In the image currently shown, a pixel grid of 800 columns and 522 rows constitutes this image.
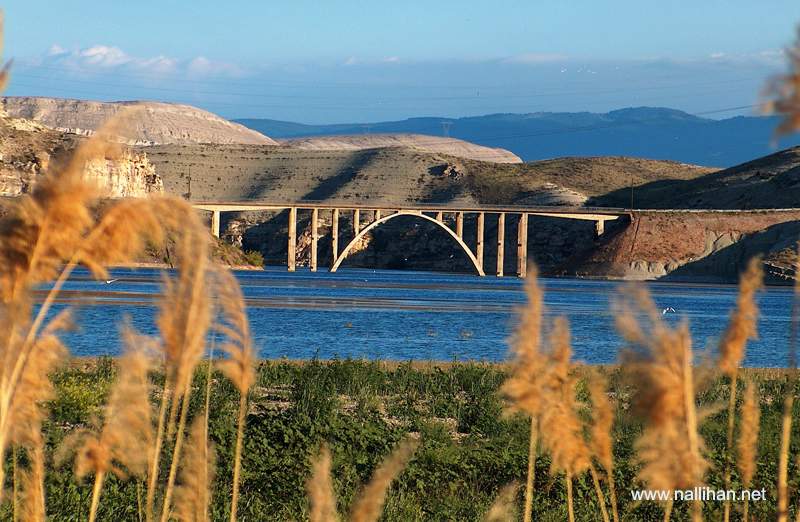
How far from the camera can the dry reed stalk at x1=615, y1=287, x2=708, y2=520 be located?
3.35 metres

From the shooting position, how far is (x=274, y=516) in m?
Answer: 11.1

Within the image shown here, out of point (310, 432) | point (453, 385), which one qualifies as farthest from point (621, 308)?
point (453, 385)

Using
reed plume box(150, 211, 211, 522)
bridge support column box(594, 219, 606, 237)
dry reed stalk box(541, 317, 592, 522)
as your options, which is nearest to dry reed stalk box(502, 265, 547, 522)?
dry reed stalk box(541, 317, 592, 522)

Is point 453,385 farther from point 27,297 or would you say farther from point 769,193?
point 769,193

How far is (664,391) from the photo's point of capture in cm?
334

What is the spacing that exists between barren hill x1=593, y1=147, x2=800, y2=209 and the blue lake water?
59.3m

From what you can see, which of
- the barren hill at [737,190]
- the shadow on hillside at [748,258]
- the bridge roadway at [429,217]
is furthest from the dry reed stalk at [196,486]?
the barren hill at [737,190]

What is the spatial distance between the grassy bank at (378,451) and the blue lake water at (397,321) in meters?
1.71

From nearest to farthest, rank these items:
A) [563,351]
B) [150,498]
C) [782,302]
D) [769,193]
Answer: [150,498] → [563,351] → [782,302] → [769,193]

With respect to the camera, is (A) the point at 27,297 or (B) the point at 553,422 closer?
(A) the point at 27,297

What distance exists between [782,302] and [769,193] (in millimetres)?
67319

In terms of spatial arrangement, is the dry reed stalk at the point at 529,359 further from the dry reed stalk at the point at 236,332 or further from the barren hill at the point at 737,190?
the barren hill at the point at 737,190

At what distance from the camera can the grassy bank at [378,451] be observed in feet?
37.6

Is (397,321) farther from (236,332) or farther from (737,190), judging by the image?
(737,190)
